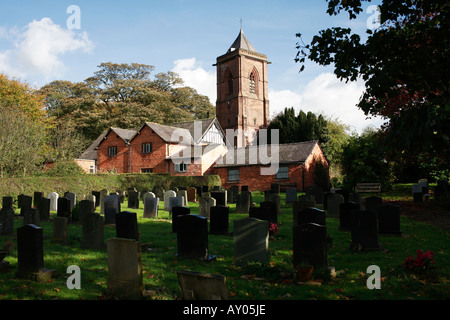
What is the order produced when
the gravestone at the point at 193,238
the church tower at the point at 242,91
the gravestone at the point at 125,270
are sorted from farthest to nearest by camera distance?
1. the church tower at the point at 242,91
2. the gravestone at the point at 193,238
3. the gravestone at the point at 125,270

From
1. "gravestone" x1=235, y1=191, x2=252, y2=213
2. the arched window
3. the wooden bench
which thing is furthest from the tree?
the arched window

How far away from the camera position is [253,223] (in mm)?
8336

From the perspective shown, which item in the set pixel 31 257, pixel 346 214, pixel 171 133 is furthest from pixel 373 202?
pixel 171 133

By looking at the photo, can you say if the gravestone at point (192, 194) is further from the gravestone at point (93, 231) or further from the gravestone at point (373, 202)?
the gravestone at point (93, 231)

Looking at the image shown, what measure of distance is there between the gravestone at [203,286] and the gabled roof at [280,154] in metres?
28.1

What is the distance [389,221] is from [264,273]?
5.98 metres

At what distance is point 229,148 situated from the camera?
42.0m

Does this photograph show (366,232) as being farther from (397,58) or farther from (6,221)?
(6,221)

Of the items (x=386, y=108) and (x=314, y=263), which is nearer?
(x=314, y=263)

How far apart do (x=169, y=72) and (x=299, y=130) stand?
86.1 feet

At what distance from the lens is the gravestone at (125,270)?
19.6 feet

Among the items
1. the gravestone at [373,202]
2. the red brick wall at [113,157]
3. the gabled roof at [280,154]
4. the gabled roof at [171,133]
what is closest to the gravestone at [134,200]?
the gravestone at [373,202]
